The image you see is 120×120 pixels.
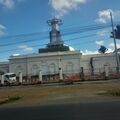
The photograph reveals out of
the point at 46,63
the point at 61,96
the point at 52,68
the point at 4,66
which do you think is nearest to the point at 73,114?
the point at 61,96

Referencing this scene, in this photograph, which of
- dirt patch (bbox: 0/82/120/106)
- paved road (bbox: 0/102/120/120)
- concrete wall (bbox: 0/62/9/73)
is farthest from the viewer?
concrete wall (bbox: 0/62/9/73)

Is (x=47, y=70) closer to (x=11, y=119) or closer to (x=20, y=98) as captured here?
(x=20, y=98)

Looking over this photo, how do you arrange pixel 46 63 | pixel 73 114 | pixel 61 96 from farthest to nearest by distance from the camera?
pixel 46 63
pixel 61 96
pixel 73 114

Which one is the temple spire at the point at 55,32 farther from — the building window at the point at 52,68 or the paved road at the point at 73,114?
the paved road at the point at 73,114

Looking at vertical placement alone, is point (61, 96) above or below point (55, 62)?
below

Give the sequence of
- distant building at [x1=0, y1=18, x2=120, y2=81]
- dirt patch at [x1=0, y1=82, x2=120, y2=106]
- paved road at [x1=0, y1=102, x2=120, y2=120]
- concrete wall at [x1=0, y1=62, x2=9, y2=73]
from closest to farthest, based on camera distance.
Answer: paved road at [x1=0, y1=102, x2=120, y2=120], dirt patch at [x1=0, y1=82, x2=120, y2=106], distant building at [x1=0, y1=18, x2=120, y2=81], concrete wall at [x1=0, y1=62, x2=9, y2=73]

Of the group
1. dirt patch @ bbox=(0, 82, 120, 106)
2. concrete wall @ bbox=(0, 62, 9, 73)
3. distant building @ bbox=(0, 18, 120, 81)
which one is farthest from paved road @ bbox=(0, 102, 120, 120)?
concrete wall @ bbox=(0, 62, 9, 73)

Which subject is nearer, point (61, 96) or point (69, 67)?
point (61, 96)

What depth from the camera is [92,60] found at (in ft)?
288

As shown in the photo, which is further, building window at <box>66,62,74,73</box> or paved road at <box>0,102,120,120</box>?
building window at <box>66,62,74,73</box>

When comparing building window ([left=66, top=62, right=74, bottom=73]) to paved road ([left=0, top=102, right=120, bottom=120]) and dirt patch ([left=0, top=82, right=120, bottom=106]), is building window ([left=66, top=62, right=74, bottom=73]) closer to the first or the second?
dirt patch ([left=0, top=82, right=120, bottom=106])

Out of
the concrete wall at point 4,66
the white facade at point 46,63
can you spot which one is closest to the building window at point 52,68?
the white facade at point 46,63

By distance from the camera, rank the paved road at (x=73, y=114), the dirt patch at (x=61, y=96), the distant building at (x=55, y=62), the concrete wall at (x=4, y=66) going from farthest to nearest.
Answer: the concrete wall at (x=4, y=66) < the distant building at (x=55, y=62) < the dirt patch at (x=61, y=96) < the paved road at (x=73, y=114)

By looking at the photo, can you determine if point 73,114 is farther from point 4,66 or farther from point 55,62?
point 4,66
